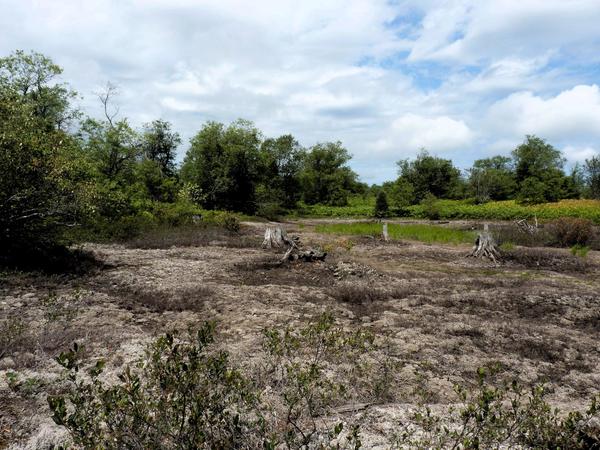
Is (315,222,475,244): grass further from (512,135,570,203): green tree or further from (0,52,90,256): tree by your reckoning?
(512,135,570,203): green tree

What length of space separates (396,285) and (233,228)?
1738 cm

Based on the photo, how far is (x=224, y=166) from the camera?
48.3m

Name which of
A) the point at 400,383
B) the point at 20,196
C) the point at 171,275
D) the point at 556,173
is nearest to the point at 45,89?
the point at 20,196

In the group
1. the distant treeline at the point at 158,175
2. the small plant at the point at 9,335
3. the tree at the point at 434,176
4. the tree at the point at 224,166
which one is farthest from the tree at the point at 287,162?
the small plant at the point at 9,335

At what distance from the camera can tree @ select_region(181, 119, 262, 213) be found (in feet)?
158

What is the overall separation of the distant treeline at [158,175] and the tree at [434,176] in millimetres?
221

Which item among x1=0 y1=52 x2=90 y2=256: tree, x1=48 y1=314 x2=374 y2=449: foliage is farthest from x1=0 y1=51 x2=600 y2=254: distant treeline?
x1=48 y1=314 x2=374 y2=449: foliage

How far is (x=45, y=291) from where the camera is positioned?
34.2 ft

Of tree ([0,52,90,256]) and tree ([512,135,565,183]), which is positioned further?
tree ([512,135,565,183])

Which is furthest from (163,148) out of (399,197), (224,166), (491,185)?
(491,185)

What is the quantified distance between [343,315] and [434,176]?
78.8 metres

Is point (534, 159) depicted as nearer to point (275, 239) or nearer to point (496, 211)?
point (496, 211)

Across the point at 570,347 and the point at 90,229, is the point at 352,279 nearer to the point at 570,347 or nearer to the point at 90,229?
A: the point at 570,347

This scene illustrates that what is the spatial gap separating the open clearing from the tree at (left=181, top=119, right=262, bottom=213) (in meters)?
31.9
